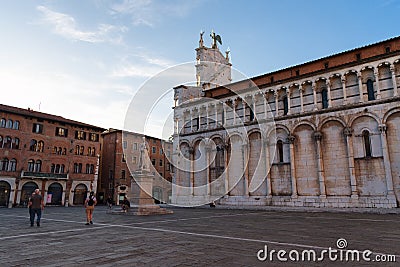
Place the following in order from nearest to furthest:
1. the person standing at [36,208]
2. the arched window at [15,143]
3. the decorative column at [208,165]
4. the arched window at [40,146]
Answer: the person standing at [36,208] → the decorative column at [208,165] → the arched window at [15,143] → the arched window at [40,146]

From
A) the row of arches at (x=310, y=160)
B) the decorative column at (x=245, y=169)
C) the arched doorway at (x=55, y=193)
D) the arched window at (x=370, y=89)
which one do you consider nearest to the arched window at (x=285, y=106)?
the row of arches at (x=310, y=160)

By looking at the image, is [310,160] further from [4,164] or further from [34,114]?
[34,114]

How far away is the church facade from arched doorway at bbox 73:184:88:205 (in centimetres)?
1555

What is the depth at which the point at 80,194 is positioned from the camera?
4072cm

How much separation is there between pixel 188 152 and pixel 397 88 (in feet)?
71.7

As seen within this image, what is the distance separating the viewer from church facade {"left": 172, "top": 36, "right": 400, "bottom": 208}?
21.4m

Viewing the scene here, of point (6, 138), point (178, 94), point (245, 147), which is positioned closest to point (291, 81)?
point (245, 147)

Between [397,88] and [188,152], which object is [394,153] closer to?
[397,88]

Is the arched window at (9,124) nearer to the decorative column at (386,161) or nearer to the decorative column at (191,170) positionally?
the decorative column at (191,170)

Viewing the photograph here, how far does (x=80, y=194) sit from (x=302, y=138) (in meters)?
32.1

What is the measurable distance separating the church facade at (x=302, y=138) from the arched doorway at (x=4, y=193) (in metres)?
20.3

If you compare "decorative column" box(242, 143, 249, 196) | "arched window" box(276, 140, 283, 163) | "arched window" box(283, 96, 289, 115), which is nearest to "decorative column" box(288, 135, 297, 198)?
"arched window" box(276, 140, 283, 163)

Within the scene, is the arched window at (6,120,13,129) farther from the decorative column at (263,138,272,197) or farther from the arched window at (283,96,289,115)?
the arched window at (283,96,289,115)

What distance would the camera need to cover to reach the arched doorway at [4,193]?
33.5 m
